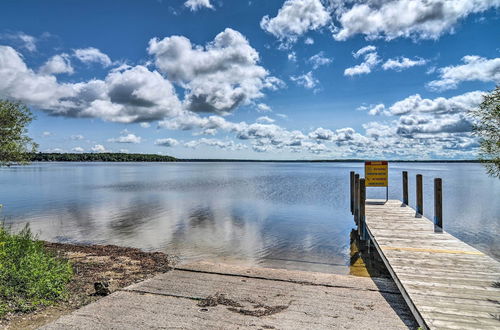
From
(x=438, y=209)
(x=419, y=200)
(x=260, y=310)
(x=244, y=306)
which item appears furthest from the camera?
(x=419, y=200)

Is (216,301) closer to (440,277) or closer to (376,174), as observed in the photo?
(440,277)

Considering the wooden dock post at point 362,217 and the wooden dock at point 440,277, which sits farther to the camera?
the wooden dock post at point 362,217

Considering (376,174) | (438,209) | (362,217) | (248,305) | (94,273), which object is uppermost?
(376,174)

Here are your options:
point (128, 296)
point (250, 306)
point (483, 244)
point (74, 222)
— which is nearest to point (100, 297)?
point (128, 296)

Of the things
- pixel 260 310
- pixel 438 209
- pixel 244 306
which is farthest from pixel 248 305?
pixel 438 209

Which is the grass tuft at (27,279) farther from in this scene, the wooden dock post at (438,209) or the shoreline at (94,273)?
the wooden dock post at (438,209)

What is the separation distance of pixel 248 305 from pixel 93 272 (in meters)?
5.42

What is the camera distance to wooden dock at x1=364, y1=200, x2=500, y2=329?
5.43m

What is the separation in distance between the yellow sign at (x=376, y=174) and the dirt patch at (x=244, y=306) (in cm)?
1417

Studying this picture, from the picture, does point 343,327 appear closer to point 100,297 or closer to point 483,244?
point 100,297

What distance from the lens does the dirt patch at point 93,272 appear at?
6.13 m

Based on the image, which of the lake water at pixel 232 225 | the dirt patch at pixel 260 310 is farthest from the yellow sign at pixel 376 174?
the dirt patch at pixel 260 310

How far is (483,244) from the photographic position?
15125 mm

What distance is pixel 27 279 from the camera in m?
7.32
